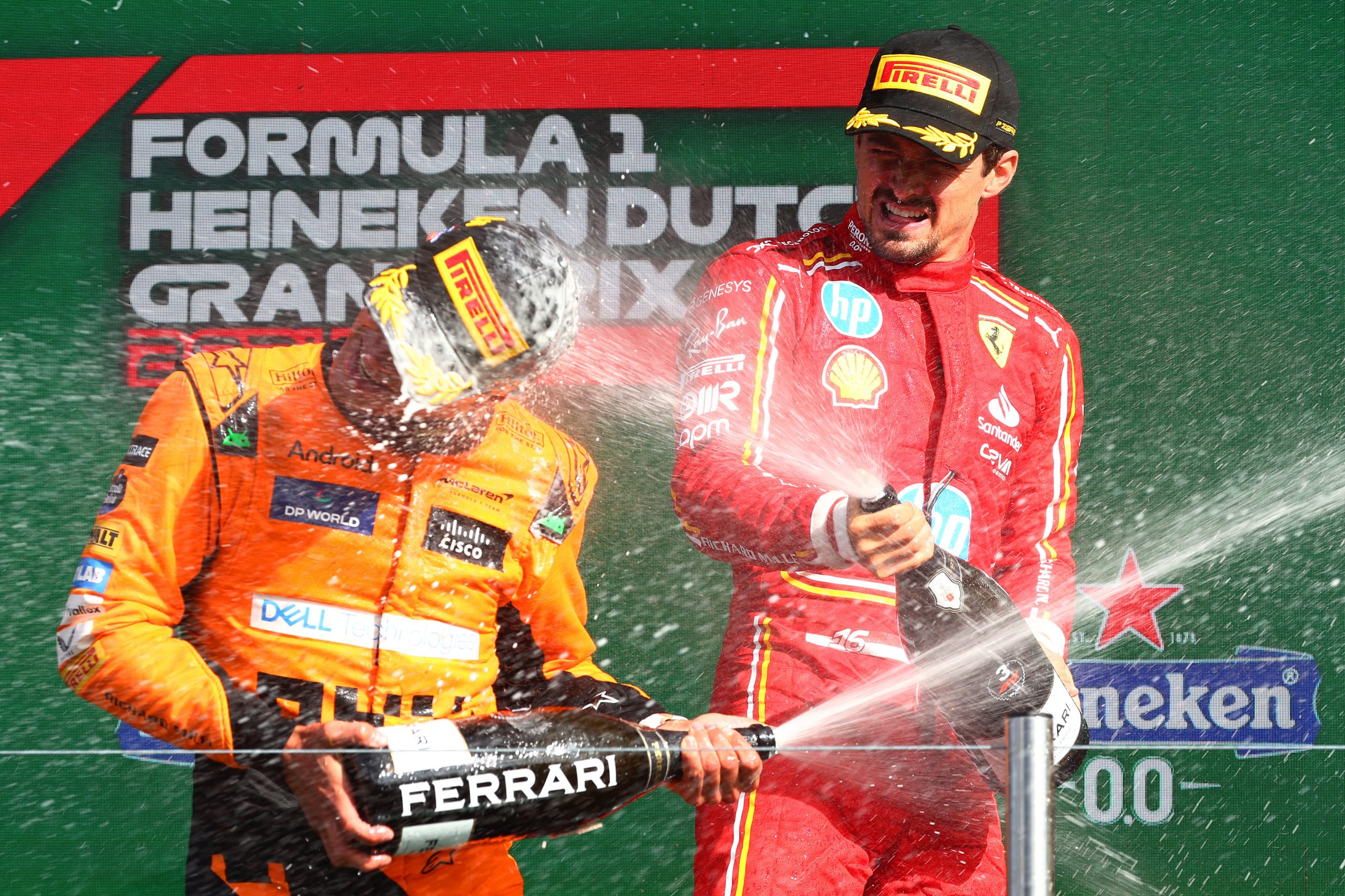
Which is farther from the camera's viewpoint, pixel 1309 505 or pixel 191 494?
pixel 1309 505

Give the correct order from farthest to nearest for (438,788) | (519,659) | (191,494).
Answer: (519,659) → (191,494) → (438,788)

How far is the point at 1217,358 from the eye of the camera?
3074mm

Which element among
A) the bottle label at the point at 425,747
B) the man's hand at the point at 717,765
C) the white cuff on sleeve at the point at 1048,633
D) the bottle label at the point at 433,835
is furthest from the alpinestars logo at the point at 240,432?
the white cuff on sleeve at the point at 1048,633

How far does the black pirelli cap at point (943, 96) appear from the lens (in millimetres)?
2365

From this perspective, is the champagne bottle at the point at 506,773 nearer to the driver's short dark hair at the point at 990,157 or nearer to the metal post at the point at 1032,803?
the metal post at the point at 1032,803

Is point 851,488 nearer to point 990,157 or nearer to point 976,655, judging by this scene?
point 976,655

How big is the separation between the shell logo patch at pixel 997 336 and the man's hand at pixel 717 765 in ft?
2.70

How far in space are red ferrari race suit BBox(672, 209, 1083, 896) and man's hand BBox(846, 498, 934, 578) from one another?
1.1 inches

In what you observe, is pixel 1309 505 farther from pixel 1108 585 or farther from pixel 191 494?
pixel 191 494

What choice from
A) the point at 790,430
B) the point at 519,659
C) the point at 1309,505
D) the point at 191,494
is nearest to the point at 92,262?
the point at 191,494

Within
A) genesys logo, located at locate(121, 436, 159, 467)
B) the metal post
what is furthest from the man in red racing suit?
genesys logo, located at locate(121, 436, 159, 467)

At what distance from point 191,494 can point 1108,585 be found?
1981 mm

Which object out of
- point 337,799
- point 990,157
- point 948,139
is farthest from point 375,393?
point 990,157

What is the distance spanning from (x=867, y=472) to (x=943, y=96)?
2.27ft
